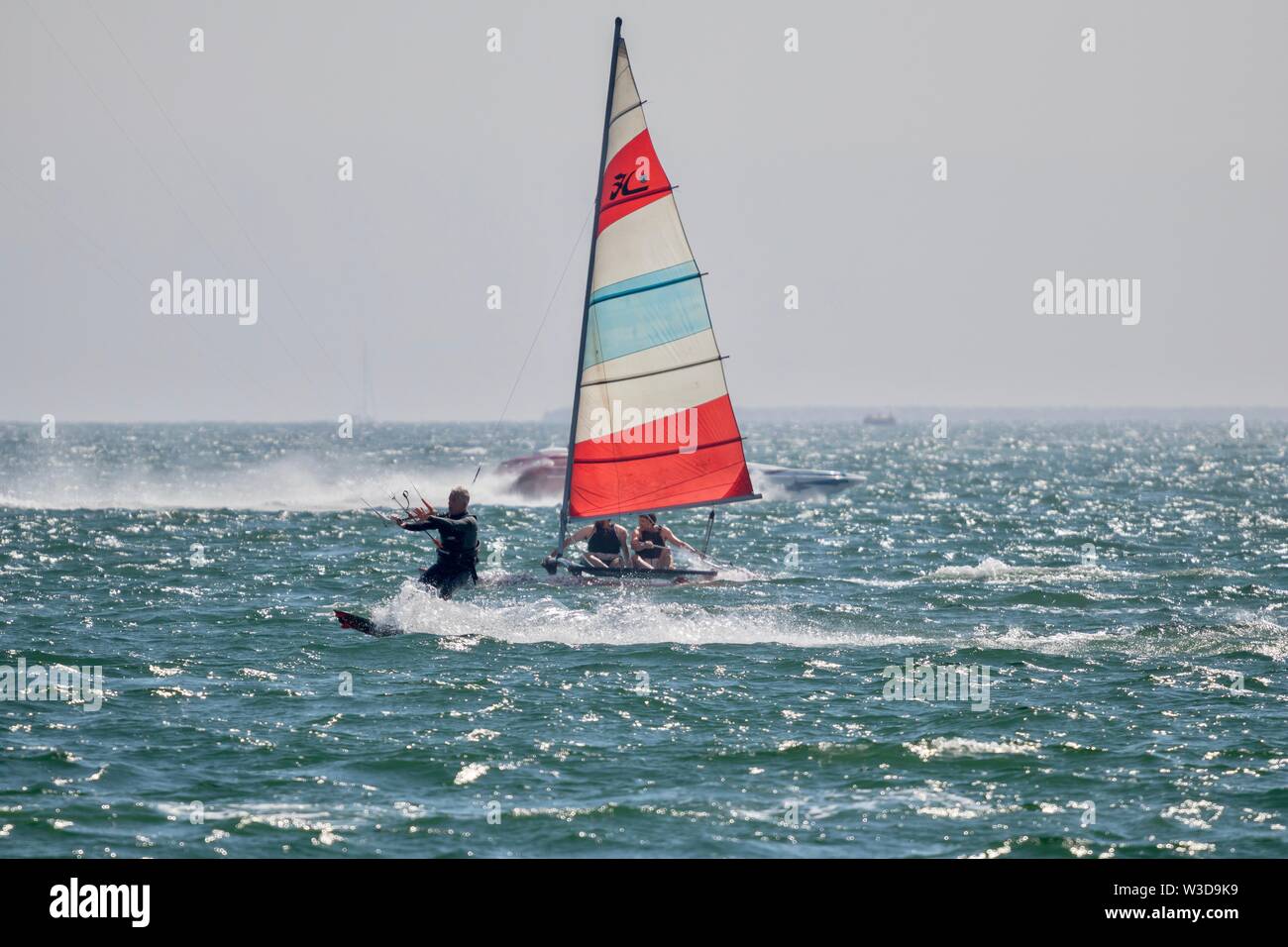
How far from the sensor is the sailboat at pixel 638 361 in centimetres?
2547

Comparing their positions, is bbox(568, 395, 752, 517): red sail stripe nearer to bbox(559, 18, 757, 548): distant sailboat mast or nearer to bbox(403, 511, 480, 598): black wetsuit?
bbox(559, 18, 757, 548): distant sailboat mast

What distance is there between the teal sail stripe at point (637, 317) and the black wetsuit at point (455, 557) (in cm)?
540

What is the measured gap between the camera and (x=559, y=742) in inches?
579

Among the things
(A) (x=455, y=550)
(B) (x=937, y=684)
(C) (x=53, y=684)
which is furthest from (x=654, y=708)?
(C) (x=53, y=684)

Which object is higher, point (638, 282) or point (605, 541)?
point (638, 282)

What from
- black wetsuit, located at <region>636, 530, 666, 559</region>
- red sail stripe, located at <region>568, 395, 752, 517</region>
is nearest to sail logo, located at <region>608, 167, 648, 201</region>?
red sail stripe, located at <region>568, 395, 752, 517</region>

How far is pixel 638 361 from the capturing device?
85.3 ft

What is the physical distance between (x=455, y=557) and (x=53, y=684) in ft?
19.3

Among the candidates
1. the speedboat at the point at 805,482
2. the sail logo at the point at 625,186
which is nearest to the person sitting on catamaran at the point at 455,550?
the sail logo at the point at 625,186

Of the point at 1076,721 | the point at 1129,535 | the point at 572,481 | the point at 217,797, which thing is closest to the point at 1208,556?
the point at 1129,535

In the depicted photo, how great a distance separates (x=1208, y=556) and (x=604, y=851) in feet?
85.0
